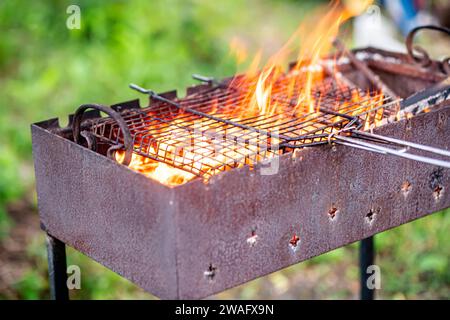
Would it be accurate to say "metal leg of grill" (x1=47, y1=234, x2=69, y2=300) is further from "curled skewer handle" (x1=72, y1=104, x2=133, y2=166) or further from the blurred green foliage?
the blurred green foliage

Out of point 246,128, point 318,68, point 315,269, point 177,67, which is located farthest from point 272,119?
point 177,67

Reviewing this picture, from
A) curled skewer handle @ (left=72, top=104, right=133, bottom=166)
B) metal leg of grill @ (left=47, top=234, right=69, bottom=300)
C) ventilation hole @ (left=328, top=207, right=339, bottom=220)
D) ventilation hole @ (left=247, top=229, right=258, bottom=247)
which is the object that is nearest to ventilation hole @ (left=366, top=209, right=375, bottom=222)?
ventilation hole @ (left=328, top=207, right=339, bottom=220)

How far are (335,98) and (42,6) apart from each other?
476 centimetres

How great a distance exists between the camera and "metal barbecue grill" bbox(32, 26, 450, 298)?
2127mm

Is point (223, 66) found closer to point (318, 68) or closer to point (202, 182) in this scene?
point (318, 68)

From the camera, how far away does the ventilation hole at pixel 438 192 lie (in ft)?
8.82

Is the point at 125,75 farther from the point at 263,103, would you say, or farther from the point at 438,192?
the point at 438,192

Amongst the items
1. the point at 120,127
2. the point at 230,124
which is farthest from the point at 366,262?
the point at 120,127

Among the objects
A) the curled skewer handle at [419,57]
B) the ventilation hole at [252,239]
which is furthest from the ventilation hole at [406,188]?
the curled skewer handle at [419,57]

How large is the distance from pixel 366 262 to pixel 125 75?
3.19 m

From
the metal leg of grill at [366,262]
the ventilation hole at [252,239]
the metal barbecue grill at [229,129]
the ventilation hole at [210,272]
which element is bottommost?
the metal leg of grill at [366,262]

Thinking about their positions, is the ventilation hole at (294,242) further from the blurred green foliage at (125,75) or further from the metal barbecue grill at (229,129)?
the blurred green foliage at (125,75)

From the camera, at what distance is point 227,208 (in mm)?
2148

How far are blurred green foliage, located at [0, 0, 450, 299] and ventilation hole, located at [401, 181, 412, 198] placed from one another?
161cm
